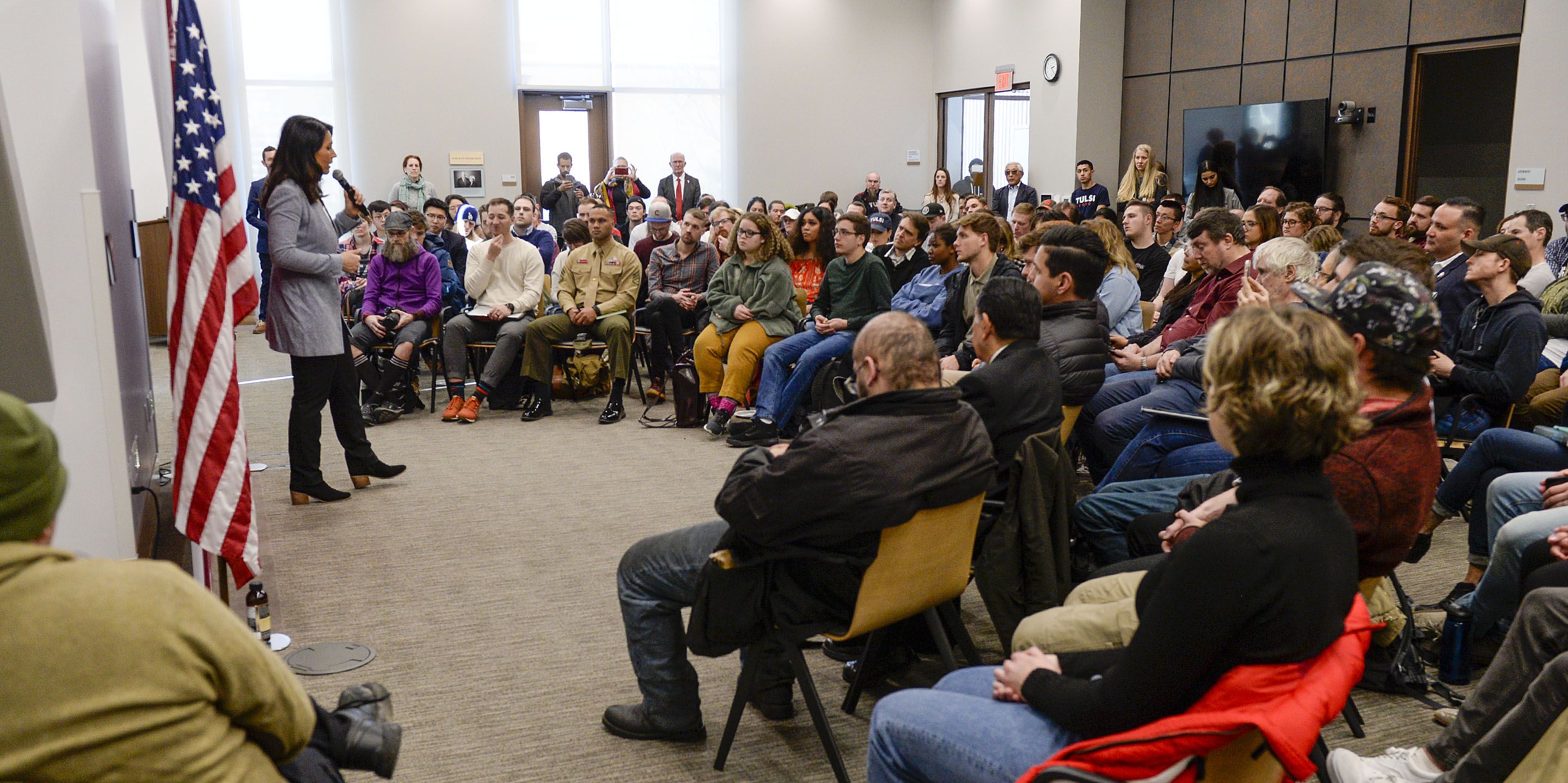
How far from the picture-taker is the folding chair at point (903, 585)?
7.84 feet

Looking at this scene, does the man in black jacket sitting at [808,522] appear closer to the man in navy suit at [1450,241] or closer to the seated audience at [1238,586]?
the seated audience at [1238,586]

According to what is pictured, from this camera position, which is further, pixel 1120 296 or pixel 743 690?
pixel 1120 296

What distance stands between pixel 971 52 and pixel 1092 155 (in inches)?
112

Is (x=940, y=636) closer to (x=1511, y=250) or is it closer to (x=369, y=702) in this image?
(x=369, y=702)

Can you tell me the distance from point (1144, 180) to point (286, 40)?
960cm

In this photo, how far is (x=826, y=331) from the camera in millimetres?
6484

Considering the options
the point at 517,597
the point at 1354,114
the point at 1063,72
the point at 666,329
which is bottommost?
the point at 517,597

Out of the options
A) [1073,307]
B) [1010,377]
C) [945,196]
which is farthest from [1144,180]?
[1010,377]

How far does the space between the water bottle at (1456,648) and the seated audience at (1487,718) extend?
0.86 metres

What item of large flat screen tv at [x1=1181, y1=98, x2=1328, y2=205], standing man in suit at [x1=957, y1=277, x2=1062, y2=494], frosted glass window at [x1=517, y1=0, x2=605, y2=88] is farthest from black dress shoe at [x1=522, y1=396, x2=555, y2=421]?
frosted glass window at [x1=517, y1=0, x2=605, y2=88]

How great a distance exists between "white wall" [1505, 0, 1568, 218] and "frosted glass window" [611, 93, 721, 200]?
919 cm

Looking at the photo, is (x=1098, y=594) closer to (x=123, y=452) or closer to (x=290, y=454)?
(x=123, y=452)

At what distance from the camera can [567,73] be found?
13664 millimetres

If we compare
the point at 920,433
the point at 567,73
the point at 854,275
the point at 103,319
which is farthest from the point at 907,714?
the point at 567,73
